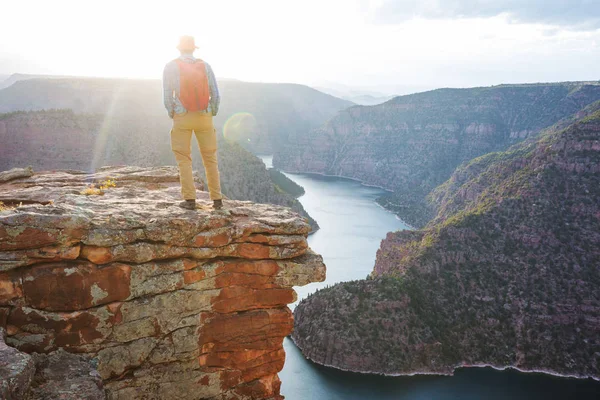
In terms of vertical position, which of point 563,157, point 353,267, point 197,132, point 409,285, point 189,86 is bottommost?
point 353,267

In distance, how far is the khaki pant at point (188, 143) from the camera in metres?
11.5

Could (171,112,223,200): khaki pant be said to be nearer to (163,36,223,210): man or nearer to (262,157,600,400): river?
(163,36,223,210): man

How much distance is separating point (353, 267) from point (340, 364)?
1716 inches

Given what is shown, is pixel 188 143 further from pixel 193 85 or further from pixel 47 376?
pixel 47 376

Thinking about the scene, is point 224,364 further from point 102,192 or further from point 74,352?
point 102,192

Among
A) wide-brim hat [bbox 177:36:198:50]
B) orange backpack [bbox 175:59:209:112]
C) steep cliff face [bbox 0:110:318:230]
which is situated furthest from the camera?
steep cliff face [bbox 0:110:318:230]

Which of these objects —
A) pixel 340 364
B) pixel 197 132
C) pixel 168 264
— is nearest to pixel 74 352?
pixel 168 264

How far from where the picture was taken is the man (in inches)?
432

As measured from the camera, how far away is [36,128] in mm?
78125

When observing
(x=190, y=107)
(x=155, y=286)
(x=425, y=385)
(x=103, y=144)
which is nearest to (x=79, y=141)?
(x=103, y=144)

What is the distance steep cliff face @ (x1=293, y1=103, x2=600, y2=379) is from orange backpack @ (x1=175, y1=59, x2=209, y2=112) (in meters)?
55.1

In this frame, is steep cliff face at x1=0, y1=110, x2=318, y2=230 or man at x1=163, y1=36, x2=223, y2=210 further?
steep cliff face at x1=0, y1=110, x2=318, y2=230

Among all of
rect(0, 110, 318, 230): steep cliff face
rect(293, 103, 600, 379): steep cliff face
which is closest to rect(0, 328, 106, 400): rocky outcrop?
rect(293, 103, 600, 379): steep cliff face

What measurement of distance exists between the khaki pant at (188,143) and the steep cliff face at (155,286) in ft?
2.08
